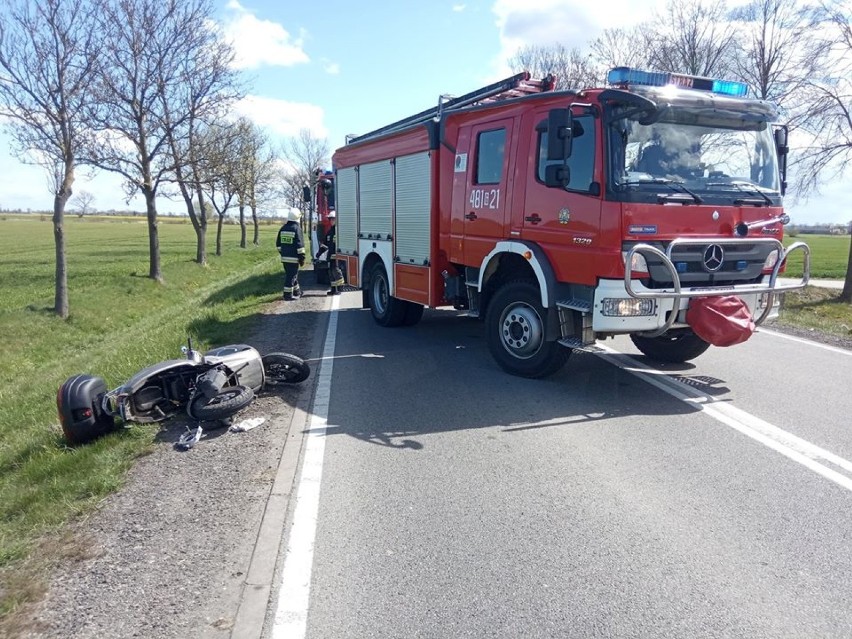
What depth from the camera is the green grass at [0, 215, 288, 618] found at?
14.0ft

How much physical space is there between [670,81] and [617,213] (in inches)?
60.6

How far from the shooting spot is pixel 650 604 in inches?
119

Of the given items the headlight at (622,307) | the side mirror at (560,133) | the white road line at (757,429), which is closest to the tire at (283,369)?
the headlight at (622,307)

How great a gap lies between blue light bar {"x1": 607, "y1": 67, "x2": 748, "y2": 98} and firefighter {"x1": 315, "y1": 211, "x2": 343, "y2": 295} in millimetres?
9670

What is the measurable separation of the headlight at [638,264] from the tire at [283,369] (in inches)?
133

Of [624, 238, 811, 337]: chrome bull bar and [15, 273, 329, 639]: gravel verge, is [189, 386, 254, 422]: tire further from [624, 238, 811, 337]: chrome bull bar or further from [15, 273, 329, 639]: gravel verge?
[624, 238, 811, 337]: chrome bull bar

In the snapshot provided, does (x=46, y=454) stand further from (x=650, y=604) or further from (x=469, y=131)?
(x=469, y=131)

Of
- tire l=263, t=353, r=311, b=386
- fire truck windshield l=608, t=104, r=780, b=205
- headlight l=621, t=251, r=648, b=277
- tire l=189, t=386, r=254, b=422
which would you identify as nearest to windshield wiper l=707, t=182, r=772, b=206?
fire truck windshield l=608, t=104, r=780, b=205

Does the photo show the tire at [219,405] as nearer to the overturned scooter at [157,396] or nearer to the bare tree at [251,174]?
the overturned scooter at [157,396]

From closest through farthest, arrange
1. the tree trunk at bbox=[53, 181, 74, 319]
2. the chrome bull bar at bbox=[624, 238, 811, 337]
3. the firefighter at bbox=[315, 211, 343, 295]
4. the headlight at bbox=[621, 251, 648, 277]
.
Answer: the chrome bull bar at bbox=[624, 238, 811, 337]
the headlight at bbox=[621, 251, 648, 277]
the tree trunk at bbox=[53, 181, 74, 319]
the firefighter at bbox=[315, 211, 343, 295]

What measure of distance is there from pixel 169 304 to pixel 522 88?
14248mm

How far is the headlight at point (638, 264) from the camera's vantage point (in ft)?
19.1

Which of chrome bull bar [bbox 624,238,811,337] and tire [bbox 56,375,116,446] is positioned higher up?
chrome bull bar [bbox 624,238,811,337]

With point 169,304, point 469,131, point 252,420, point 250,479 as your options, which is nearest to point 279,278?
point 169,304
